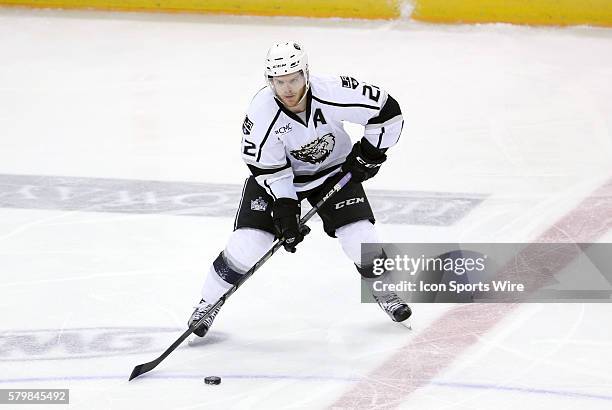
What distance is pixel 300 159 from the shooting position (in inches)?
150

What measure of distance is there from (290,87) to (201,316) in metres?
0.88

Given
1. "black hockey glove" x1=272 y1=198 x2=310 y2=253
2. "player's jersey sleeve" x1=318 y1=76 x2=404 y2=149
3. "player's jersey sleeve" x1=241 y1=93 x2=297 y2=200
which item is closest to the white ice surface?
"black hockey glove" x1=272 y1=198 x2=310 y2=253

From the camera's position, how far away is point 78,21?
774cm

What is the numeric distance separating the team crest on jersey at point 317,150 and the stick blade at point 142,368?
0.85m

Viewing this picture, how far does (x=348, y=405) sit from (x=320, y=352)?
41cm

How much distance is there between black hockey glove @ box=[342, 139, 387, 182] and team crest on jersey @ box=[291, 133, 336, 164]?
0.08m

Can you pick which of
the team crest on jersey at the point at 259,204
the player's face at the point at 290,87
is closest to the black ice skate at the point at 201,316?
the team crest on jersey at the point at 259,204

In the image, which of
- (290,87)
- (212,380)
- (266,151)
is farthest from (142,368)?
(290,87)

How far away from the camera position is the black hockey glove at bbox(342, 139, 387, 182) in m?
3.75

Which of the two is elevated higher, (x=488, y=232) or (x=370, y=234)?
(x=370, y=234)

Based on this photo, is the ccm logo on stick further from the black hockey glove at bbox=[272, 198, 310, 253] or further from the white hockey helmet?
the white hockey helmet

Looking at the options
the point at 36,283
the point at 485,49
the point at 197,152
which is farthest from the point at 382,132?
the point at 485,49

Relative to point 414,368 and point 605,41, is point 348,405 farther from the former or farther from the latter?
point 605,41

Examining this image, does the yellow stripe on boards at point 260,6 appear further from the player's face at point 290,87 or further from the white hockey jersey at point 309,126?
the player's face at point 290,87
